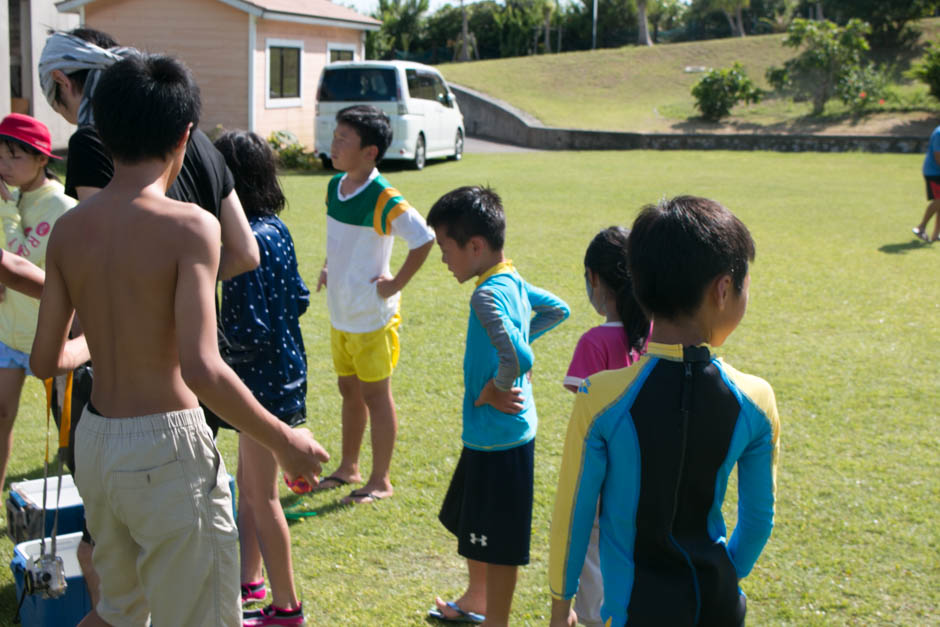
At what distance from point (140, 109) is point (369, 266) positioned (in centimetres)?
228

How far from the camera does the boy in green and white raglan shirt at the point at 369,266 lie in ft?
14.2

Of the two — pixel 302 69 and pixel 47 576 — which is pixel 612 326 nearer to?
pixel 47 576

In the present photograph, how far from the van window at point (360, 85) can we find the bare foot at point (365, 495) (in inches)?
650

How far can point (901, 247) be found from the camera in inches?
450

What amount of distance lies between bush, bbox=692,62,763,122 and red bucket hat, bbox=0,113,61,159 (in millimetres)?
30233

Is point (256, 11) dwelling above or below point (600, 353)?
above

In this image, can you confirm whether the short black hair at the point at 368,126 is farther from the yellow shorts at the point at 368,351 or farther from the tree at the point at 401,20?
the tree at the point at 401,20

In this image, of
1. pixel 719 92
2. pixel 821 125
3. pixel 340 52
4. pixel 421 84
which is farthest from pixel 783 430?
pixel 719 92

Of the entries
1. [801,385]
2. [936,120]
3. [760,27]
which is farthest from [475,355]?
[760,27]

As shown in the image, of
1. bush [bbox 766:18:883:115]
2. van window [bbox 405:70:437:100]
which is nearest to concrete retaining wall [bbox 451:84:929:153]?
bush [bbox 766:18:883:115]

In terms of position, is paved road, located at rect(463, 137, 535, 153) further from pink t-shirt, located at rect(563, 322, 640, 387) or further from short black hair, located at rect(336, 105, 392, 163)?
pink t-shirt, located at rect(563, 322, 640, 387)

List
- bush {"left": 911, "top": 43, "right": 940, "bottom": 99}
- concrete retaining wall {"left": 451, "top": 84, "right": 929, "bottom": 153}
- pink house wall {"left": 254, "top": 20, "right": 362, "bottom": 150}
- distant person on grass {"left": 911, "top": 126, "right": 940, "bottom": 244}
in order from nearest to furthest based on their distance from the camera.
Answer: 1. distant person on grass {"left": 911, "top": 126, "right": 940, "bottom": 244}
2. pink house wall {"left": 254, "top": 20, "right": 362, "bottom": 150}
3. concrete retaining wall {"left": 451, "top": 84, "right": 929, "bottom": 153}
4. bush {"left": 911, "top": 43, "right": 940, "bottom": 99}

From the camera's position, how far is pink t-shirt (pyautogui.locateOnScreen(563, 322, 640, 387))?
3.03 metres

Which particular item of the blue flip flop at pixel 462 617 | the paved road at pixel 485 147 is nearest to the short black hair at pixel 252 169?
the blue flip flop at pixel 462 617
